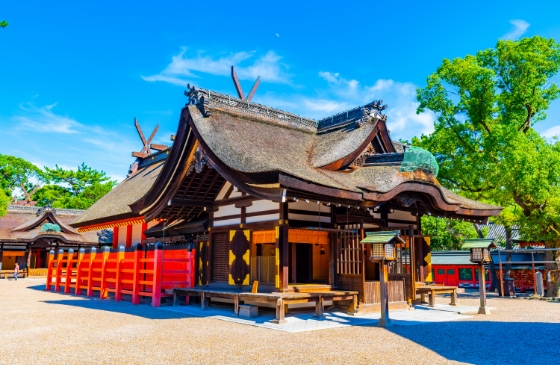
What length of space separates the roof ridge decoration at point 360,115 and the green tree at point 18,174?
45.2 meters

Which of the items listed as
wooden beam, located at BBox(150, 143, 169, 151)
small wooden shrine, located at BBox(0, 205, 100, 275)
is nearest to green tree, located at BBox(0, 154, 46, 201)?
small wooden shrine, located at BBox(0, 205, 100, 275)

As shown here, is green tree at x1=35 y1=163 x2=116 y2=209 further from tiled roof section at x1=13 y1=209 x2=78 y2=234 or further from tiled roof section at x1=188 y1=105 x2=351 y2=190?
tiled roof section at x1=188 y1=105 x2=351 y2=190

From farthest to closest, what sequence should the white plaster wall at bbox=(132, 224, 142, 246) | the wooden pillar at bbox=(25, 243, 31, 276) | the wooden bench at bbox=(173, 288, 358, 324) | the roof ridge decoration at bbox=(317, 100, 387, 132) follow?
the wooden pillar at bbox=(25, 243, 31, 276), the white plaster wall at bbox=(132, 224, 142, 246), the roof ridge decoration at bbox=(317, 100, 387, 132), the wooden bench at bbox=(173, 288, 358, 324)

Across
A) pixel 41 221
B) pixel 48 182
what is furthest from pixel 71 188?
pixel 41 221

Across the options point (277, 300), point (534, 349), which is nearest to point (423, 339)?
point (534, 349)

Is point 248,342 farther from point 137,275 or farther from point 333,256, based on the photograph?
point 137,275

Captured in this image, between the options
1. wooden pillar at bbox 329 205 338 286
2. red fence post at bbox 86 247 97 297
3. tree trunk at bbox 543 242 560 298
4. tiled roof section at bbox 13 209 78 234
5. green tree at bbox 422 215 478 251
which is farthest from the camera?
tiled roof section at bbox 13 209 78 234

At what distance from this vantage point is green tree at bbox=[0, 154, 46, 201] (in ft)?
163

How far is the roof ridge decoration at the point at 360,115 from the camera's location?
14.7 m

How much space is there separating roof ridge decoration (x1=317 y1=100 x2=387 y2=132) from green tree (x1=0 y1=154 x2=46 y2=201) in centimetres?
4523

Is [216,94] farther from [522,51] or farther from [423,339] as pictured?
[522,51]

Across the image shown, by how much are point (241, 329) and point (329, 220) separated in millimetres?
4347

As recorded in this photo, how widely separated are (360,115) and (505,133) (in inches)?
264

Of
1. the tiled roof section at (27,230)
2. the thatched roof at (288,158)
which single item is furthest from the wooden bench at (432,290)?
the tiled roof section at (27,230)
